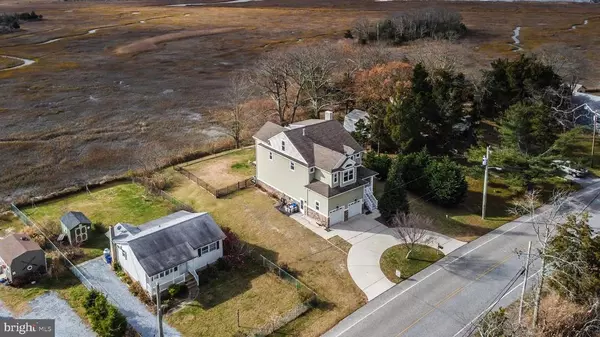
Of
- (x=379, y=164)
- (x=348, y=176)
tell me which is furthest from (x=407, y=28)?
(x=348, y=176)

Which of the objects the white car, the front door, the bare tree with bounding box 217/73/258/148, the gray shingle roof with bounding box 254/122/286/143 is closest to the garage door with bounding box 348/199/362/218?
the gray shingle roof with bounding box 254/122/286/143

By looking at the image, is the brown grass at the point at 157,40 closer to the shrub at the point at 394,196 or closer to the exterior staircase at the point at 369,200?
the exterior staircase at the point at 369,200

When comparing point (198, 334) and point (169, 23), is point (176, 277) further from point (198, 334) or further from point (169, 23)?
point (169, 23)

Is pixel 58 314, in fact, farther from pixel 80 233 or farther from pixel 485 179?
pixel 485 179

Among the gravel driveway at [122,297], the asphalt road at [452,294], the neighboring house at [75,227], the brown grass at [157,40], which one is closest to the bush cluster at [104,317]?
the gravel driveway at [122,297]

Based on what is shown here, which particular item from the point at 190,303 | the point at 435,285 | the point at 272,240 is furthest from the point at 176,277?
the point at 435,285
